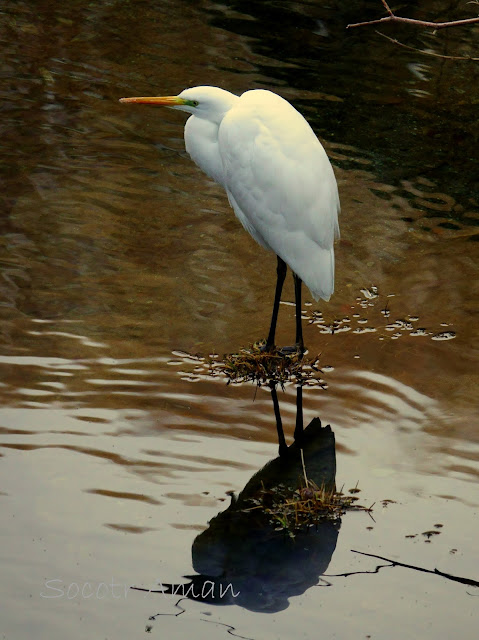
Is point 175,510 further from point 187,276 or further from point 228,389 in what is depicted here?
point 187,276

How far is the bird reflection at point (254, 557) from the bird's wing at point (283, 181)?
49.0 inches

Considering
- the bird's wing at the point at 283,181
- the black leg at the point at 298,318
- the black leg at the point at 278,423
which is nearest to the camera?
the black leg at the point at 278,423

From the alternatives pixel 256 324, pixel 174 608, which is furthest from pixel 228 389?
pixel 174 608

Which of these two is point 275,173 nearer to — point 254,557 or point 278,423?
point 278,423

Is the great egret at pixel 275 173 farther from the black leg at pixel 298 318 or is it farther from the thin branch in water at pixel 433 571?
the thin branch in water at pixel 433 571

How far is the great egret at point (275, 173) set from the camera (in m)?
4.41

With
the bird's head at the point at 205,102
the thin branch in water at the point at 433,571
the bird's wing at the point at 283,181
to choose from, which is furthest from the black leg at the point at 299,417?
the bird's head at the point at 205,102

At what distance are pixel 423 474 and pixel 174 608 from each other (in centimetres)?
130

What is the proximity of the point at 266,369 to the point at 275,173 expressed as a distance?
3.03 ft

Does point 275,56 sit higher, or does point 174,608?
point 275,56

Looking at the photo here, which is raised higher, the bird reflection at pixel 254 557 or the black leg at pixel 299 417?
the black leg at pixel 299 417

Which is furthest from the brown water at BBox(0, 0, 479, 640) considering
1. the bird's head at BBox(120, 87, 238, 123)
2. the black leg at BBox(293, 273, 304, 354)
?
the bird's head at BBox(120, 87, 238, 123)

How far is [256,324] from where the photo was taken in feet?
16.4

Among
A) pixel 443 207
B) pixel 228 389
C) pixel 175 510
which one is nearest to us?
pixel 175 510
